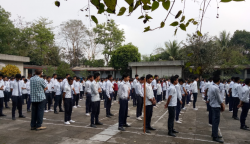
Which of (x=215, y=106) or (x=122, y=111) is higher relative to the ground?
(x=215, y=106)

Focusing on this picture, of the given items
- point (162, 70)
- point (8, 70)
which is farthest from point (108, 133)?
point (162, 70)

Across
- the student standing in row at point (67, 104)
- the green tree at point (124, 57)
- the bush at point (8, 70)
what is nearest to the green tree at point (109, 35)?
the green tree at point (124, 57)

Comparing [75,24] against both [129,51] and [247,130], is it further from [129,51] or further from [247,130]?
[247,130]

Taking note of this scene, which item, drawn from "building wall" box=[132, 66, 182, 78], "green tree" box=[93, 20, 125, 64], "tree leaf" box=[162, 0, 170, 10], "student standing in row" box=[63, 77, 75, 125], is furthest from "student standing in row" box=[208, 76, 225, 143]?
"green tree" box=[93, 20, 125, 64]

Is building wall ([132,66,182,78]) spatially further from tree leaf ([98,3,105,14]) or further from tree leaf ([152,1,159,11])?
tree leaf ([98,3,105,14])

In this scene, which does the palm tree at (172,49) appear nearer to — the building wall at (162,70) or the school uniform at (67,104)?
the building wall at (162,70)

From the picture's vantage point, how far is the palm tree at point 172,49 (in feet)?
73.0

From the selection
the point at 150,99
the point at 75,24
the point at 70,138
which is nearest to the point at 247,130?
the point at 150,99

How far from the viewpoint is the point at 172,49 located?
22.6 metres

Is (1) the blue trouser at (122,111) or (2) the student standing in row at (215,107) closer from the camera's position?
(2) the student standing in row at (215,107)

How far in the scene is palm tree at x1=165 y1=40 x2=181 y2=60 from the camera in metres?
22.3

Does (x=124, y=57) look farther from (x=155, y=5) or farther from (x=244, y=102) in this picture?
(x=155, y=5)

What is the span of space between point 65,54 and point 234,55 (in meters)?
29.1

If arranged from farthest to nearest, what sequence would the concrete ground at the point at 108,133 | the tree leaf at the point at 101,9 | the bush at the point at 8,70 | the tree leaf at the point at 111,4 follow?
1. the bush at the point at 8,70
2. the concrete ground at the point at 108,133
3. the tree leaf at the point at 101,9
4. the tree leaf at the point at 111,4
